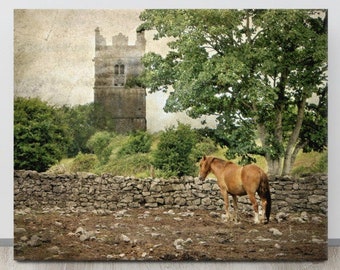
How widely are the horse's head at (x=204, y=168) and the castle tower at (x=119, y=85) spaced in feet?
1.61

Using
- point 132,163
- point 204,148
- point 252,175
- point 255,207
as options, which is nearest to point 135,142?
point 132,163

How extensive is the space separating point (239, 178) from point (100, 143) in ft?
3.43

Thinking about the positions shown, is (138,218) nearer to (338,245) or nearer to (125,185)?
(125,185)

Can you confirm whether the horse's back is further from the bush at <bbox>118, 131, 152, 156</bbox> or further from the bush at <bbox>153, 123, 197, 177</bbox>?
the bush at <bbox>118, 131, 152, 156</bbox>

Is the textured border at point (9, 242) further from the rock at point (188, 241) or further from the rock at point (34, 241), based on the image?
the rock at point (188, 241)

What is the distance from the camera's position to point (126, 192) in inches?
212

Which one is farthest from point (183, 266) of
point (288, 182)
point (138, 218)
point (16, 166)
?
point (16, 166)

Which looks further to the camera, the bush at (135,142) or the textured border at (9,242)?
the textured border at (9,242)

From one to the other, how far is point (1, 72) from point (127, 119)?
3.26ft

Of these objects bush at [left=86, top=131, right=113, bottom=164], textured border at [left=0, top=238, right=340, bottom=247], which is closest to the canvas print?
bush at [left=86, top=131, right=113, bottom=164]

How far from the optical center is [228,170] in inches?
211

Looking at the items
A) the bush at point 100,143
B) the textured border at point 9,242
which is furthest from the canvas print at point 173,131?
the textured border at point 9,242

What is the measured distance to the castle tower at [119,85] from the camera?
5285mm

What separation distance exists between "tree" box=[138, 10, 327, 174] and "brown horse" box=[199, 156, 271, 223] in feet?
0.29
